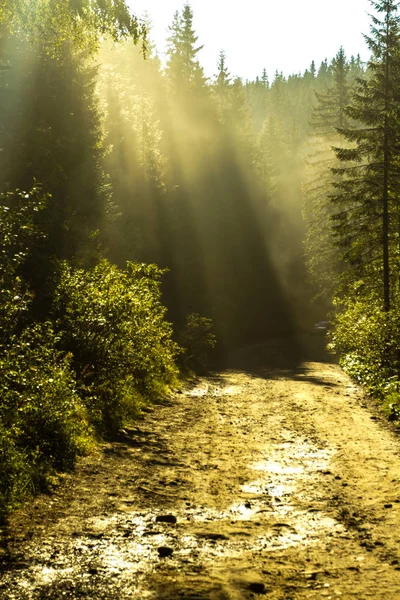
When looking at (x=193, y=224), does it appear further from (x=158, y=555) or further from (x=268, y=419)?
(x=158, y=555)

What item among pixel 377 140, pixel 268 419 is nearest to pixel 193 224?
pixel 377 140

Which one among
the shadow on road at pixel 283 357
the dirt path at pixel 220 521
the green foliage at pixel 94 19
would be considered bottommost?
the shadow on road at pixel 283 357

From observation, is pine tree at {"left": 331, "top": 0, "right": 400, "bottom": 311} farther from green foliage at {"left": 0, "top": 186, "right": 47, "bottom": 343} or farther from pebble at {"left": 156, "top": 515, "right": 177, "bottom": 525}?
pebble at {"left": 156, "top": 515, "right": 177, "bottom": 525}

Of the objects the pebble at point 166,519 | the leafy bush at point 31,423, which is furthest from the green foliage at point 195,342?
the pebble at point 166,519

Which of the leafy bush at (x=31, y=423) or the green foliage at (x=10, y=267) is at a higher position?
the green foliage at (x=10, y=267)

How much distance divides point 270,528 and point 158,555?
144 centimetres

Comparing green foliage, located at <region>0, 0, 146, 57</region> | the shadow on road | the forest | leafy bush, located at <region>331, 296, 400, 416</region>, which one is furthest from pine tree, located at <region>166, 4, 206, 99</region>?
green foliage, located at <region>0, 0, 146, 57</region>

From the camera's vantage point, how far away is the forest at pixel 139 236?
367 inches

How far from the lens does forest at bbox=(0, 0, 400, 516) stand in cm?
931

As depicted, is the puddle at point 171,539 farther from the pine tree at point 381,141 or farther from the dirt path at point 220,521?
the pine tree at point 381,141

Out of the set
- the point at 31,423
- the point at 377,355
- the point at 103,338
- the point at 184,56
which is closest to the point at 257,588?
the point at 31,423

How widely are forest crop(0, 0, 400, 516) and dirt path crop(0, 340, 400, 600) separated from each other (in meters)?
0.95

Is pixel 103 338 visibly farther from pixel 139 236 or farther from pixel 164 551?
pixel 139 236

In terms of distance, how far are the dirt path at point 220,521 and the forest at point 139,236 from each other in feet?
3.13
